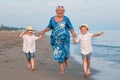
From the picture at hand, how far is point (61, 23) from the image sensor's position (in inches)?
367

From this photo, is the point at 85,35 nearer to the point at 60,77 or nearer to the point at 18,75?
the point at 60,77

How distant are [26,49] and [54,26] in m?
1.80

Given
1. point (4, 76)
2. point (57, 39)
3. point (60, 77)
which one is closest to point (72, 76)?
point (60, 77)

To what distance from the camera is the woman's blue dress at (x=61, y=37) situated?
9.34 meters

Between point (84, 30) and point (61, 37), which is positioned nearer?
point (61, 37)

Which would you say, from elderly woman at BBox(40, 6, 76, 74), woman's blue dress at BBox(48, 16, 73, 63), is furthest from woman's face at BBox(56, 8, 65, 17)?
woman's blue dress at BBox(48, 16, 73, 63)

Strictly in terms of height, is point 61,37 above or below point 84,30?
below

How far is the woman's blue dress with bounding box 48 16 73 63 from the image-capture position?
934 centimetres

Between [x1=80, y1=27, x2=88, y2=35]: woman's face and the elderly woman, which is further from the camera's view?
[x1=80, y1=27, x2=88, y2=35]: woman's face

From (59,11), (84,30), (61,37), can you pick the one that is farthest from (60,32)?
(84,30)

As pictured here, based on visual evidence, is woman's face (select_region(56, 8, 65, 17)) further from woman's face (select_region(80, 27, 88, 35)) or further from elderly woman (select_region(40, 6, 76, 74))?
woman's face (select_region(80, 27, 88, 35))

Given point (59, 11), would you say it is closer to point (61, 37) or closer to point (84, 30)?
point (61, 37)

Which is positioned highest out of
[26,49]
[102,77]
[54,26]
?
[54,26]

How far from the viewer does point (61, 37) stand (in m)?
9.39
